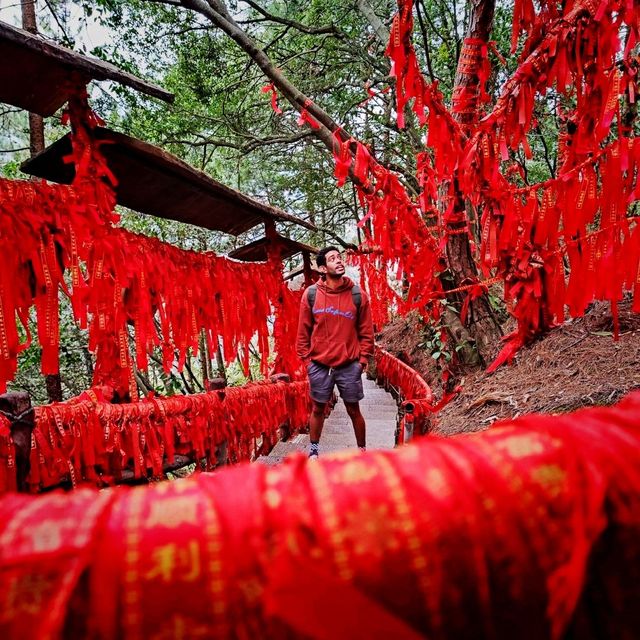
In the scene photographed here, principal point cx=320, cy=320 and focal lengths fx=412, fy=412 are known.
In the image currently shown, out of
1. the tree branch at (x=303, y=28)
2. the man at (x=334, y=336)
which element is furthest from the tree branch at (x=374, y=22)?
the man at (x=334, y=336)

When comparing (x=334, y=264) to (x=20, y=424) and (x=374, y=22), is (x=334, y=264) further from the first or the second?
(x=374, y=22)

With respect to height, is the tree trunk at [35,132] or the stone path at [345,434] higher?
the tree trunk at [35,132]

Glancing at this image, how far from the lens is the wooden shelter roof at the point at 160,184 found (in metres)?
3.78

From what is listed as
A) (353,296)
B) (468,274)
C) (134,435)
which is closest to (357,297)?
(353,296)

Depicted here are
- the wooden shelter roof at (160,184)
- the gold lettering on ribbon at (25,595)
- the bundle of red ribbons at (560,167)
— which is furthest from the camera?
the wooden shelter roof at (160,184)

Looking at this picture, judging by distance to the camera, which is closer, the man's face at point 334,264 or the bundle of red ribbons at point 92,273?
the bundle of red ribbons at point 92,273

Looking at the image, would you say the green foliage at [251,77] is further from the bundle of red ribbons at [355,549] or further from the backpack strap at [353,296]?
the bundle of red ribbons at [355,549]

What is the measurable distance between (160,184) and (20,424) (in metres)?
3.26

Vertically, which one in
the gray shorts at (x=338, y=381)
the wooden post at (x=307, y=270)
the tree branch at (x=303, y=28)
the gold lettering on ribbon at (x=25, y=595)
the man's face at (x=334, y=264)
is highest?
the tree branch at (x=303, y=28)

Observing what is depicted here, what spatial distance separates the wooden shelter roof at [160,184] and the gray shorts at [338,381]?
8.12 feet

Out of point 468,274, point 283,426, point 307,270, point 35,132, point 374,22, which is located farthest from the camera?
point 307,270

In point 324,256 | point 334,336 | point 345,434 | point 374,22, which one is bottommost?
point 345,434

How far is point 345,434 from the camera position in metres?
5.62

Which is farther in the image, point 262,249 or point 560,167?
point 262,249
